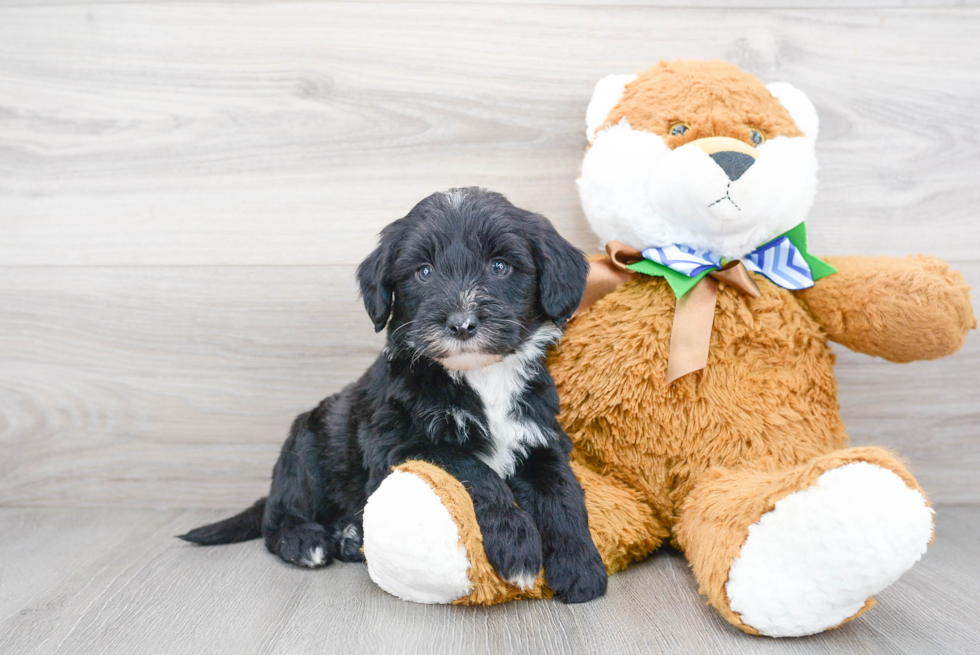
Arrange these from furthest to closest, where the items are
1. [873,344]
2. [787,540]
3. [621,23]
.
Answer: [621,23] → [873,344] → [787,540]

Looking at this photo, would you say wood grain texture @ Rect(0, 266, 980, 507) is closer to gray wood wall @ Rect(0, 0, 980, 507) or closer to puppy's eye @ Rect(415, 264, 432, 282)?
gray wood wall @ Rect(0, 0, 980, 507)

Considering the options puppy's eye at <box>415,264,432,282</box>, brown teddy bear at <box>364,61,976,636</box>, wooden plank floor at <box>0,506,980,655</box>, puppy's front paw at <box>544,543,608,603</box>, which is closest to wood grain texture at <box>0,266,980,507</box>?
wooden plank floor at <box>0,506,980,655</box>

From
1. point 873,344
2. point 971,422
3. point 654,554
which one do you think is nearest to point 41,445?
point 654,554

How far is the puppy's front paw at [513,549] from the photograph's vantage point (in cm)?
138

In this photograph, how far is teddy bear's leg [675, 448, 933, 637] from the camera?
3.88ft

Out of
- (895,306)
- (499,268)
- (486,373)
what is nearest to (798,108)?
(895,306)

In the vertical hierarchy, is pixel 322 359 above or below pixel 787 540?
below

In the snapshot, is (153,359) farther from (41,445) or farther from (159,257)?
(41,445)

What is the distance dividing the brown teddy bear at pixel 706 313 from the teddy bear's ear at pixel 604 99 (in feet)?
0.05

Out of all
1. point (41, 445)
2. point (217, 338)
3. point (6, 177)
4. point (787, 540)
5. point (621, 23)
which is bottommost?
point (41, 445)

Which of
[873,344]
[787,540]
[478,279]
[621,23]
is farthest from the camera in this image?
[621,23]

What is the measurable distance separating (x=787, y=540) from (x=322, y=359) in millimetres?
1426

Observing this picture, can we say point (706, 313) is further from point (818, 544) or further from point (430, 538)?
point (430, 538)

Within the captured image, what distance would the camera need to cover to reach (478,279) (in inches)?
57.6
